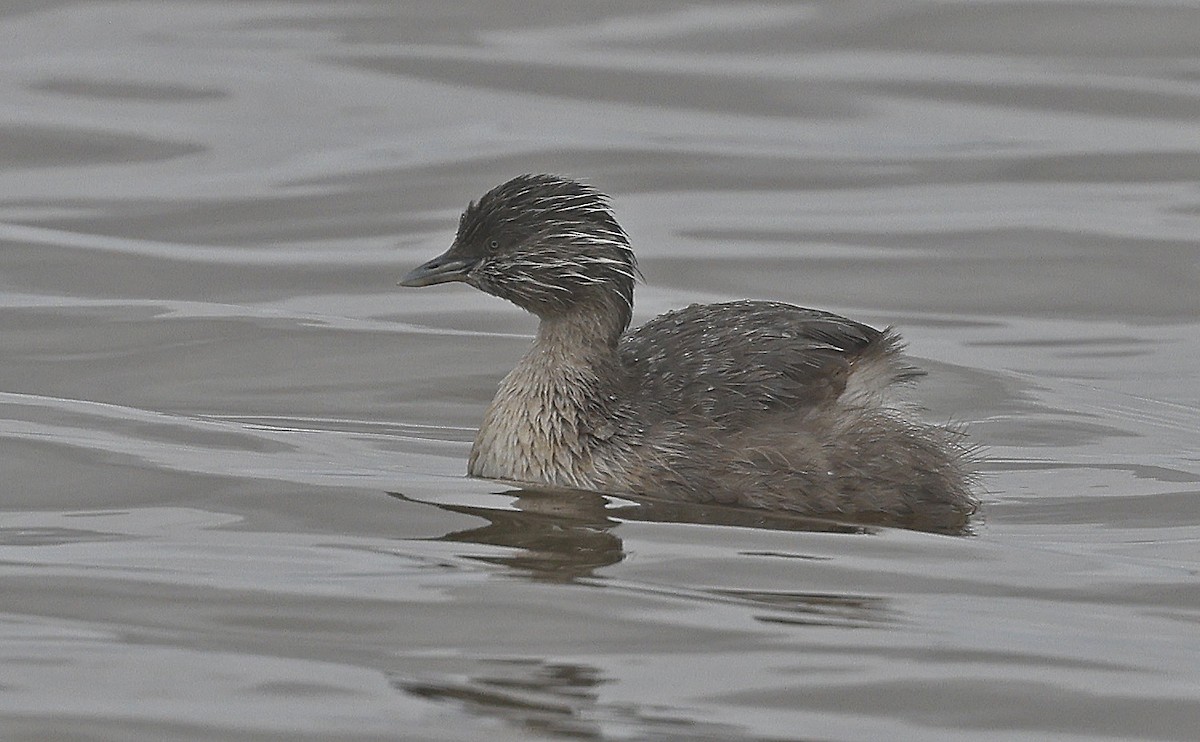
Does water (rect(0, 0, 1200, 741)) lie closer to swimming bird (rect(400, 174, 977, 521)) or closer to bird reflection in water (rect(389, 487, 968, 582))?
bird reflection in water (rect(389, 487, 968, 582))

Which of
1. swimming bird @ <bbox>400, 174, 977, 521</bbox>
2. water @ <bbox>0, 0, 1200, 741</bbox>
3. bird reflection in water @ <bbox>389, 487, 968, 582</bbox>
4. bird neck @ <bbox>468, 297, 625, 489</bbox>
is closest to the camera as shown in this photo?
water @ <bbox>0, 0, 1200, 741</bbox>

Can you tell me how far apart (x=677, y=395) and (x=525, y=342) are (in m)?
2.81

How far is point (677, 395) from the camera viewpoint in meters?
8.30

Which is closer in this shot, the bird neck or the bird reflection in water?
the bird reflection in water

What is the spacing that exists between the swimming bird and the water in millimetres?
233

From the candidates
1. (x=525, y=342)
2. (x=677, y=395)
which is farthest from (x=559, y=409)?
(x=525, y=342)

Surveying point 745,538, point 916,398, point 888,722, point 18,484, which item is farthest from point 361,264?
point 888,722

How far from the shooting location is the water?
6.18 meters

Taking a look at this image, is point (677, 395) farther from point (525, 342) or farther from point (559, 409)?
point (525, 342)

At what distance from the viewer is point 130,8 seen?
17750 mm

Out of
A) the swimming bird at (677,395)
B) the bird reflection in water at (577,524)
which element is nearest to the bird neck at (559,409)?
the swimming bird at (677,395)

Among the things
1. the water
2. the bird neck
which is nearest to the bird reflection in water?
the water

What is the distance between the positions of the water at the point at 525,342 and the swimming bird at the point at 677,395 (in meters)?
0.23

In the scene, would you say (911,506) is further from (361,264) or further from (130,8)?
(130,8)
